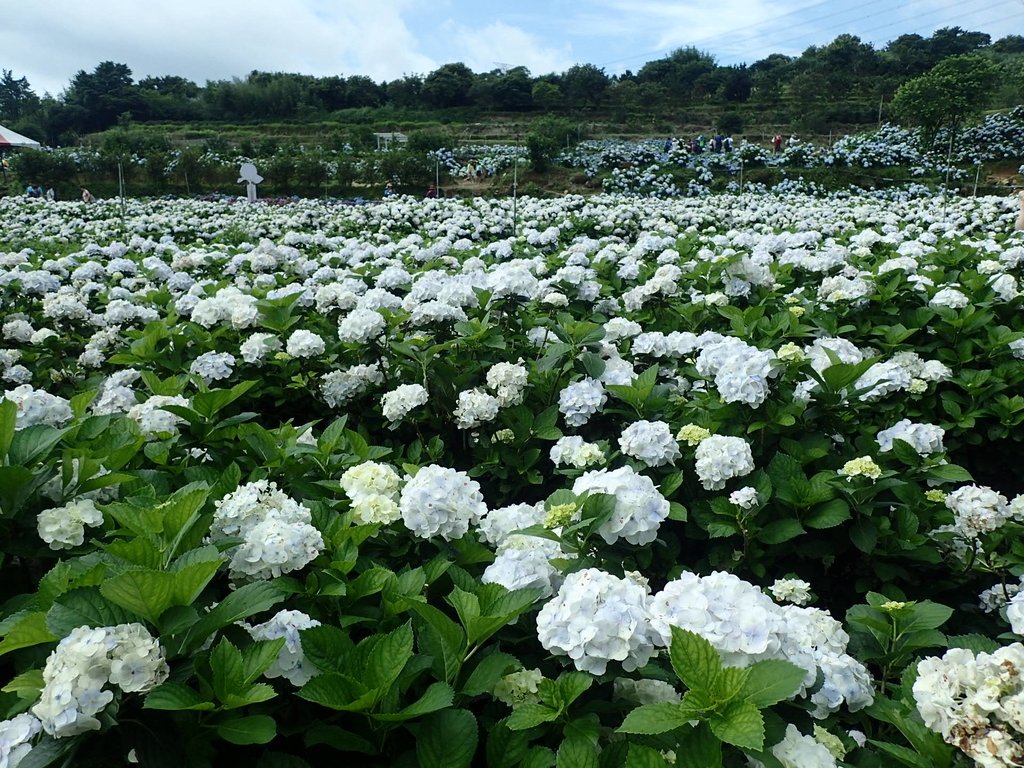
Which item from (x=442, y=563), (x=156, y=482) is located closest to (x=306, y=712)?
(x=442, y=563)

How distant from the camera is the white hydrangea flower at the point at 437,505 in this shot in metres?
1.41

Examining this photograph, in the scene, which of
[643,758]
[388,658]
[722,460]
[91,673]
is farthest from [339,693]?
[722,460]

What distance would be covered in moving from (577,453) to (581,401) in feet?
1.22

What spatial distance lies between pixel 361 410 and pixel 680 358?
52.2 inches

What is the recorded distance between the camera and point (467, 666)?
1.10m

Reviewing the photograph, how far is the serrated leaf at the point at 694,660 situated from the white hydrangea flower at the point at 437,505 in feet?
2.01

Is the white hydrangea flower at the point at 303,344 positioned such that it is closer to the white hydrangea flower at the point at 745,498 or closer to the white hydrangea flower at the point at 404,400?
the white hydrangea flower at the point at 404,400

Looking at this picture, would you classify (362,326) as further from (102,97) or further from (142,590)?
(102,97)

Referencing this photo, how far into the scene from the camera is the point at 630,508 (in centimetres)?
138

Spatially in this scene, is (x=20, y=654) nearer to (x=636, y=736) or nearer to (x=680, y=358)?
(x=636, y=736)

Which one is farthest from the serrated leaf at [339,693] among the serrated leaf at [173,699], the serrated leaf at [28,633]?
the serrated leaf at [28,633]

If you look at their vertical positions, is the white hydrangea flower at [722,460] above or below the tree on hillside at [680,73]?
below

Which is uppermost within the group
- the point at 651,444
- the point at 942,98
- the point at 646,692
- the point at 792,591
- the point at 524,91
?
the point at 524,91

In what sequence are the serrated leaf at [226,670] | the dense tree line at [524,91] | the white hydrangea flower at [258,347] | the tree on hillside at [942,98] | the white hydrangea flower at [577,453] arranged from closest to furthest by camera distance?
1. the serrated leaf at [226,670]
2. the white hydrangea flower at [577,453]
3. the white hydrangea flower at [258,347]
4. the tree on hillside at [942,98]
5. the dense tree line at [524,91]
